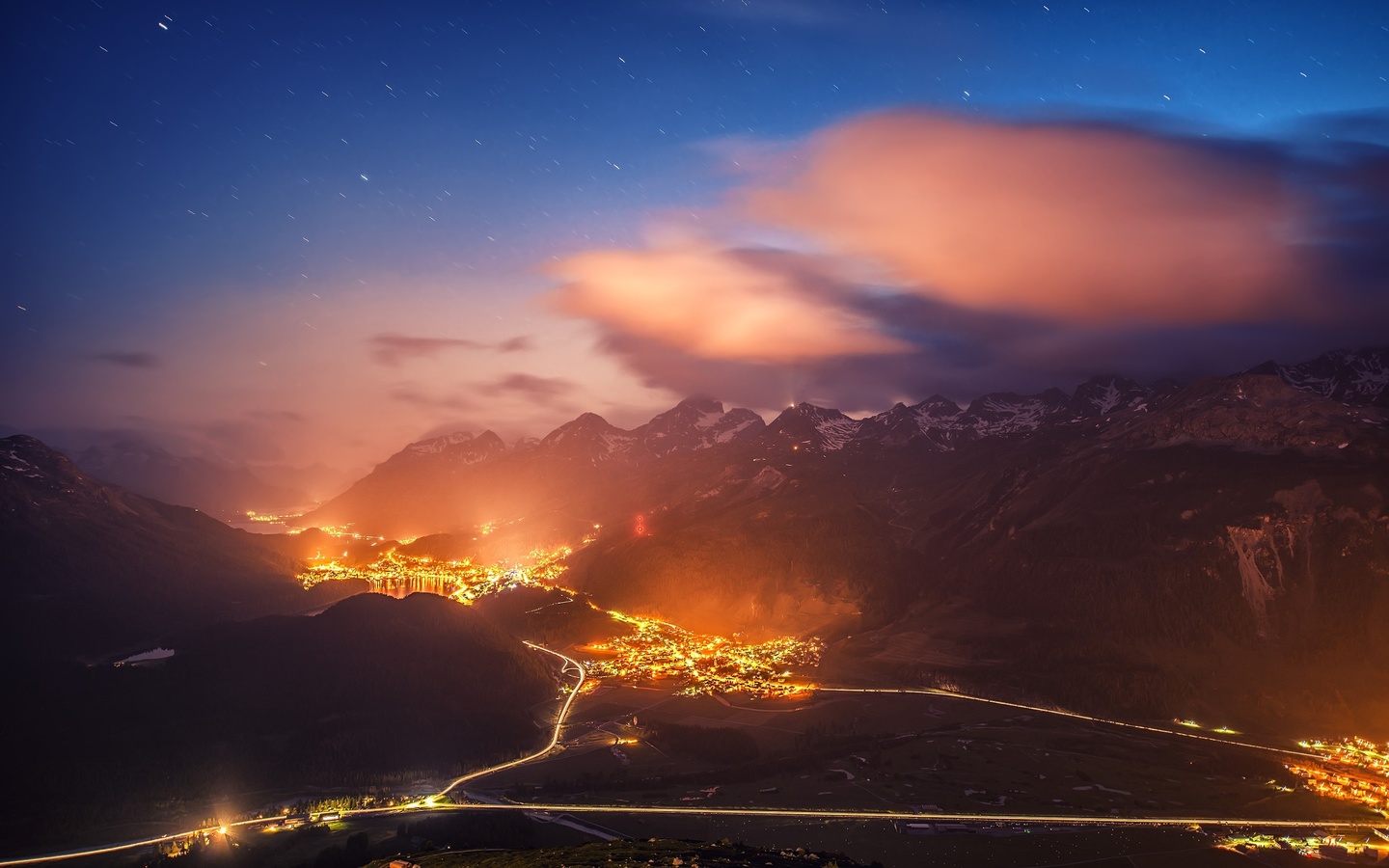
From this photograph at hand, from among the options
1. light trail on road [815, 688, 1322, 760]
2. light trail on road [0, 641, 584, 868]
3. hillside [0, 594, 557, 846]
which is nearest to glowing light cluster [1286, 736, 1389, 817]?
light trail on road [815, 688, 1322, 760]

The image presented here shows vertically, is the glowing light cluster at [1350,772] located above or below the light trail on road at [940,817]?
below

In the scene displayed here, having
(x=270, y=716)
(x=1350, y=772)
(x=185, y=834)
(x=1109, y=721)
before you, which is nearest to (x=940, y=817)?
(x=1109, y=721)

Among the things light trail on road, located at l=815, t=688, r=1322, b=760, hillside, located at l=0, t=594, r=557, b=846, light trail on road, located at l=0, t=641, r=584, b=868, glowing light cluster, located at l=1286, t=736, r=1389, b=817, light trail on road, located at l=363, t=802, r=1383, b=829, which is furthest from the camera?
light trail on road, located at l=815, t=688, r=1322, b=760

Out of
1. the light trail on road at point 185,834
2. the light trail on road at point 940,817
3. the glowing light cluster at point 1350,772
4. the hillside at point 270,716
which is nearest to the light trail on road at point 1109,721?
the glowing light cluster at point 1350,772

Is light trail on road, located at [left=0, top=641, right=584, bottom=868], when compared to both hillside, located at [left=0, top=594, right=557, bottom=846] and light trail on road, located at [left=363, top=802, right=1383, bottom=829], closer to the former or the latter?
hillside, located at [left=0, top=594, right=557, bottom=846]

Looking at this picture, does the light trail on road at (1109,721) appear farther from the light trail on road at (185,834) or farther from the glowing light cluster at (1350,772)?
the light trail on road at (185,834)

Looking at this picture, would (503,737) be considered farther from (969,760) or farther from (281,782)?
(969,760)

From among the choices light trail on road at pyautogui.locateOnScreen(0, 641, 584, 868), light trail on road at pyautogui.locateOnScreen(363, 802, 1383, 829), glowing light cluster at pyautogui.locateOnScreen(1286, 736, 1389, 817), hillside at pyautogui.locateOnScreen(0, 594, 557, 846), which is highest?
hillside at pyautogui.locateOnScreen(0, 594, 557, 846)

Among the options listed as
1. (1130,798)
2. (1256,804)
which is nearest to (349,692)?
(1130,798)
